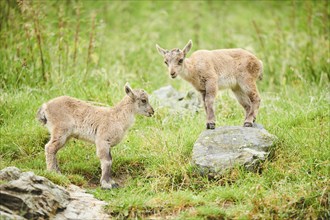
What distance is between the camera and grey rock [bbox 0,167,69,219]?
7309 mm

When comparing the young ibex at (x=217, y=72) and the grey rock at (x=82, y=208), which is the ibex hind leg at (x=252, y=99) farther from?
the grey rock at (x=82, y=208)

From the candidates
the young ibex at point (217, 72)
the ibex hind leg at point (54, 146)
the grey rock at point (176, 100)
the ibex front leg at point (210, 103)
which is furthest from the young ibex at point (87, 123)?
the grey rock at point (176, 100)

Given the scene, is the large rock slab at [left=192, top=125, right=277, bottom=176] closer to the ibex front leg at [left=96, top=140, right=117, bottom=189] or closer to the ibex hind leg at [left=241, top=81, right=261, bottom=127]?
the ibex hind leg at [left=241, top=81, right=261, bottom=127]

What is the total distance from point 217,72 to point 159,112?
211cm

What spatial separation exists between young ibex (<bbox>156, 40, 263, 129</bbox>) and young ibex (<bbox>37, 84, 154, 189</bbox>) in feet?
2.94

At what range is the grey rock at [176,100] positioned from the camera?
12484 millimetres

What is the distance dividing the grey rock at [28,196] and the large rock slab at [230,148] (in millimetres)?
2372

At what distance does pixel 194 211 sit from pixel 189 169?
5.01 ft

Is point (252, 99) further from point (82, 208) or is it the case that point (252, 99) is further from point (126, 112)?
point (82, 208)

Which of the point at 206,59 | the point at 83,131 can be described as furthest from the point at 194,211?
the point at 206,59

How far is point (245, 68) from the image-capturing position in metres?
10.5

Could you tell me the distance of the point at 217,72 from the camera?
10.5 meters

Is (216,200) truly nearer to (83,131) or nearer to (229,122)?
(83,131)

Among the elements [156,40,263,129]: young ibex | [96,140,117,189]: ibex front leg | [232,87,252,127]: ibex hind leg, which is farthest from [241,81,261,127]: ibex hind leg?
[96,140,117,189]: ibex front leg
